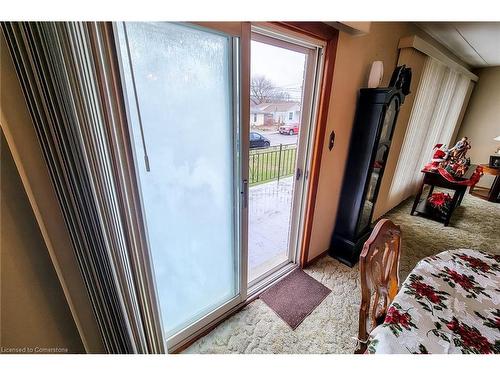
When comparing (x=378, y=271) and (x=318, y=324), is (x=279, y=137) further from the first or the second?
(x=318, y=324)

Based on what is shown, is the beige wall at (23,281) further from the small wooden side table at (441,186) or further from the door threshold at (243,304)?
the small wooden side table at (441,186)

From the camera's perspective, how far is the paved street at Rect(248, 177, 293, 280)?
6.83 ft

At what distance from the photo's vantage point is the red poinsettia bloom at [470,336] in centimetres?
68

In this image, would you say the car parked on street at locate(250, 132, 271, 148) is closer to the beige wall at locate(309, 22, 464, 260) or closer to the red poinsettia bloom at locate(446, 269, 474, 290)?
the beige wall at locate(309, 22, 464, 260)

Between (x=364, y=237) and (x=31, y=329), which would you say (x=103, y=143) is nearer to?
(x=31, y=329)

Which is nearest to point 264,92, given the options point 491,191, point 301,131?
point 301,131

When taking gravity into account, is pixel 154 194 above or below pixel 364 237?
→ above

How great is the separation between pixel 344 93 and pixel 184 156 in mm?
1363

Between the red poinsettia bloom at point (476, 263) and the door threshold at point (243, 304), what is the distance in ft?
4.05

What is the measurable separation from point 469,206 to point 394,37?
11.3ft
